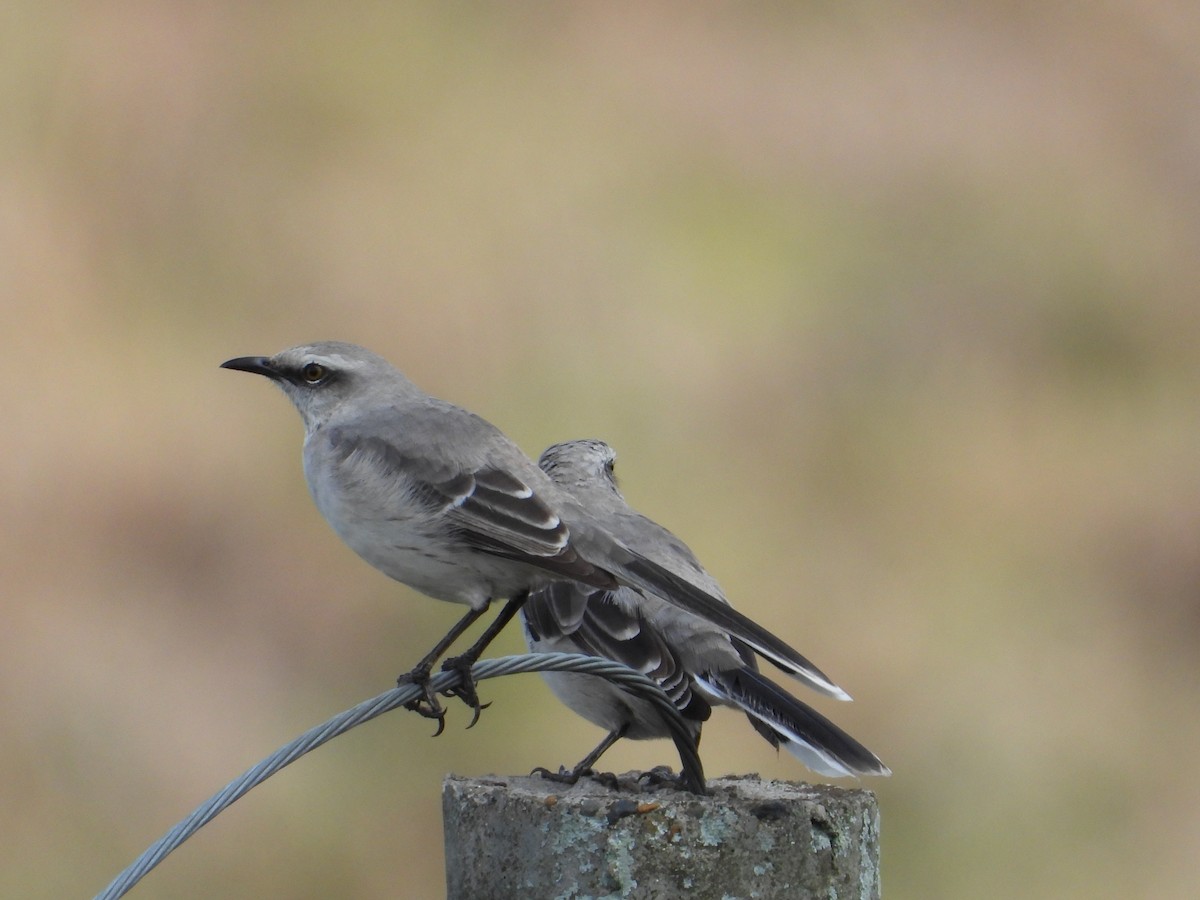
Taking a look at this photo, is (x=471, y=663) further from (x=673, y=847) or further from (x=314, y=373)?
(x=314, y=373)

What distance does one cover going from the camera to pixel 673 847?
256cm

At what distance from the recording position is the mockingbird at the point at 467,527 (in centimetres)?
321

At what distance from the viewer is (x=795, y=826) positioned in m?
2.59

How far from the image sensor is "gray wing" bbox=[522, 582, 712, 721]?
3756mm

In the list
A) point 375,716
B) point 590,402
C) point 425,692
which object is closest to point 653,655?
point 425,692

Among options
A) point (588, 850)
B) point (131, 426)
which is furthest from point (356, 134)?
point (588, 850)

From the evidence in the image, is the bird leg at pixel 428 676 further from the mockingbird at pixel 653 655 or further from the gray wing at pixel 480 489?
the mockingbird at pixel 653 655

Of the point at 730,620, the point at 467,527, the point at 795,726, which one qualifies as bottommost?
the point at 795,726

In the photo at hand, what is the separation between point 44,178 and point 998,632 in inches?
311

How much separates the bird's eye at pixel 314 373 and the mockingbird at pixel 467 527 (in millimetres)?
300

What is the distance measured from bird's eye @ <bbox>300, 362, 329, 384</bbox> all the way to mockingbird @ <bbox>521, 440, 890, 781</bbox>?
79 centimetres

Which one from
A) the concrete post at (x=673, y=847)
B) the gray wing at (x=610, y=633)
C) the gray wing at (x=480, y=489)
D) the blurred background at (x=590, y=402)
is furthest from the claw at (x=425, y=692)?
the blurred background at (x=590, y=402)

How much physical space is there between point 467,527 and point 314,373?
88cm

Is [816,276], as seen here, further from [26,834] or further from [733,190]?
[26,834]
